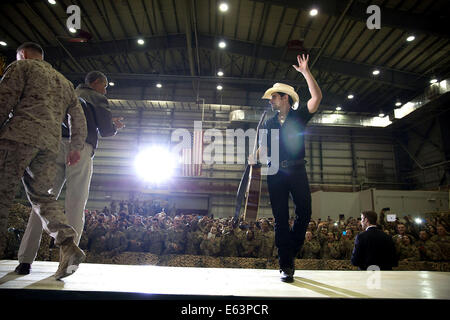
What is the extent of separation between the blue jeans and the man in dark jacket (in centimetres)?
169

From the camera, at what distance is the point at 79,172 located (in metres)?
2.34

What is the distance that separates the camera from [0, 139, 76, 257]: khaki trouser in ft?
5.64

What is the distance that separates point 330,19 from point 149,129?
43.4 ft

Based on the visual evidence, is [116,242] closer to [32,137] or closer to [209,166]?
[32,137]

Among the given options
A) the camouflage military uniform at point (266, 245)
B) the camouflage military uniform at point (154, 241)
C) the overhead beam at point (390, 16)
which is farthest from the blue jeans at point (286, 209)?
the overhead beam at point (390, 16)

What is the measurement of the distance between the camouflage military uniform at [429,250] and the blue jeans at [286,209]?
20.9ft

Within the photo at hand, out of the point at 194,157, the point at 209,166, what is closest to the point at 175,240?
the point at 194,157

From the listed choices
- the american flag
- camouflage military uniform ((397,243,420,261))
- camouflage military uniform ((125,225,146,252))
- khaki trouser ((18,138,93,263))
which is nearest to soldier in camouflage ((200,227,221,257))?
camouflage military uniform ((125,225,146,252))

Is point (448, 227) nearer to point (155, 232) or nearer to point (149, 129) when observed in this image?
point (155, 232)

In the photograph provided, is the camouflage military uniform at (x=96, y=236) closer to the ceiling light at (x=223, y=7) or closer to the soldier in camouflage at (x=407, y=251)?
the soldier in camouflage at (x=407, y=251)

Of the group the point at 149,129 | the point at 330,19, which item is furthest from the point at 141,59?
the point at 330,19

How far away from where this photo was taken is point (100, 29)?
13031 mm

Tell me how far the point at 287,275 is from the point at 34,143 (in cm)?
207

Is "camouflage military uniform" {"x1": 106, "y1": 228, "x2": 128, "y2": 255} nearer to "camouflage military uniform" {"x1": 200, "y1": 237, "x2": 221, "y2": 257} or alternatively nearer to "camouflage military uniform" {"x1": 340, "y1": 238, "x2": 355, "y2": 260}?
"camouflage military uniform" {"x1": 200, "y1": 237, "x2": 221, "y2": 257}
